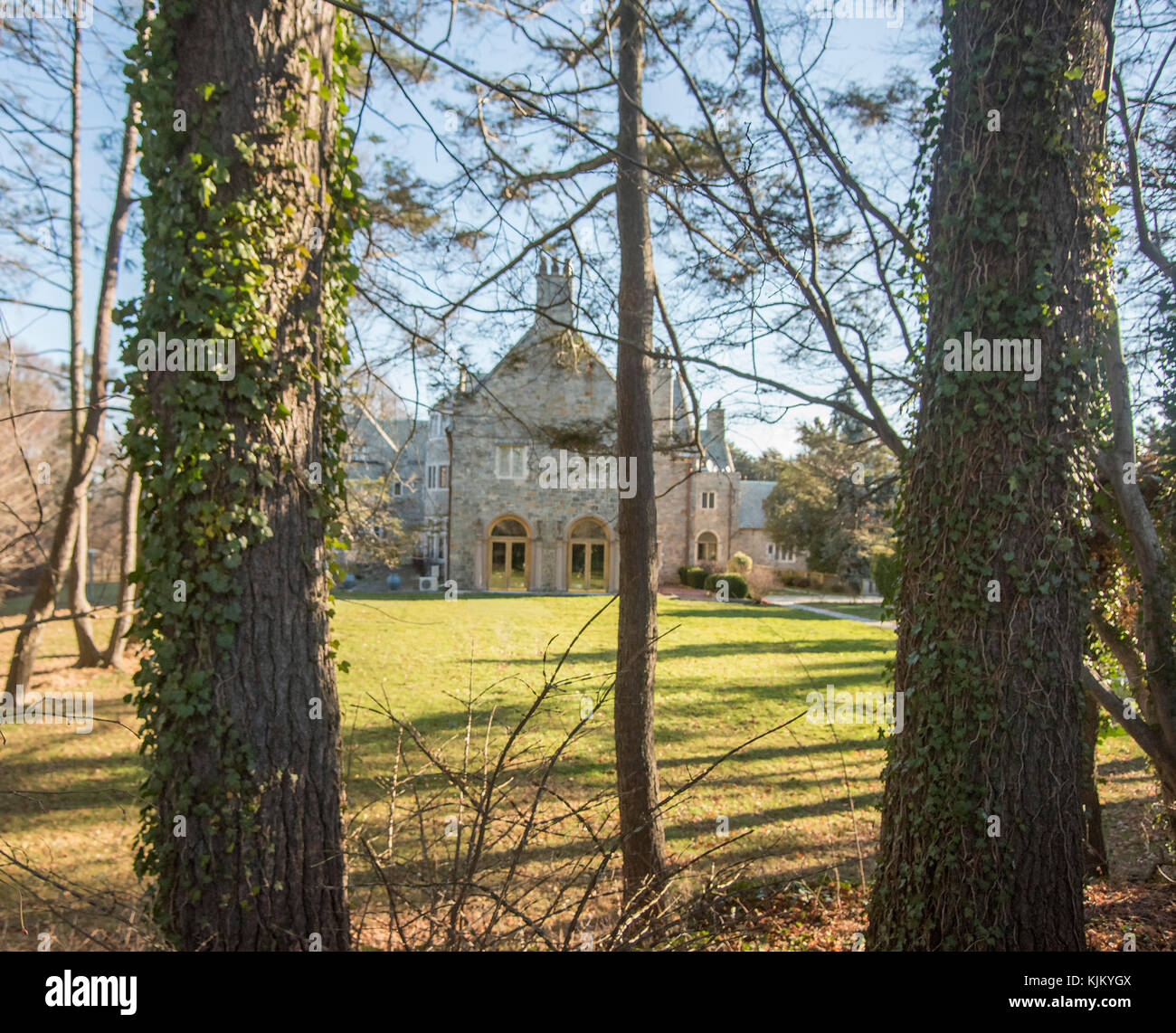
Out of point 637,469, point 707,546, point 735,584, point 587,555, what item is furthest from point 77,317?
point 707,546

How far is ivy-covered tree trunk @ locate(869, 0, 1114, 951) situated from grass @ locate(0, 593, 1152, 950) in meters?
0.91

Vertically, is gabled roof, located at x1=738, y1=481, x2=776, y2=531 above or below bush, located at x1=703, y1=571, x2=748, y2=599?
above

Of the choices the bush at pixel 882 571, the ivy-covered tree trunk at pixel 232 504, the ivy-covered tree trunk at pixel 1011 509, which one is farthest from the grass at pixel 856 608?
the ivy-covered tree trunk at pixel 232 504

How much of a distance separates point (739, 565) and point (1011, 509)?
2190 centimetres

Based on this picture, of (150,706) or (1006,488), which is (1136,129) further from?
(150,706)

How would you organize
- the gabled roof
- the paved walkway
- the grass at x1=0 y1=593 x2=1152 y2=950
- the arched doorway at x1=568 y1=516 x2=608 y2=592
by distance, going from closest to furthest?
the grass at x1=0 y1=593 x2=1152 y2=950
the paved walkway
the arched doorway at x1=568 y1=516 x2=608 y2=592
the gabled roof

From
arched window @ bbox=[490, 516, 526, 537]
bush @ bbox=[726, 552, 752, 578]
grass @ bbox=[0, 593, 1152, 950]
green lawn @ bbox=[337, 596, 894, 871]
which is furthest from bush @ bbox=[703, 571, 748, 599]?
grass @ bbox=[0, 593, 1152, 950]

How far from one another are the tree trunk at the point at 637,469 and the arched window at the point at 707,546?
71.5ft

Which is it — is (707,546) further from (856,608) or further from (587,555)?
(856,608)

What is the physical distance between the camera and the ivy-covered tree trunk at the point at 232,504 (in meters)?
2.71

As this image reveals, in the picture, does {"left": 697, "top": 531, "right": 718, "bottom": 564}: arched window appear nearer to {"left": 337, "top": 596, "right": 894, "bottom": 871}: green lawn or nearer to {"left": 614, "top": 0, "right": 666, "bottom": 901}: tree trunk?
{"left": 337, "top": 596, "right": 894, "bottom": 871}: green lawn

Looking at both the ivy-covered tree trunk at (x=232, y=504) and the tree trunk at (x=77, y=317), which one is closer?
the ivy-covered tree trunk at (x=232, y=504)

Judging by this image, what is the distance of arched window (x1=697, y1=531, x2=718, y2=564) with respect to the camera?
27.2 meters

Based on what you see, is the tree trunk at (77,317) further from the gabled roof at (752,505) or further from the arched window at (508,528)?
the gabled roof at (752,505)
